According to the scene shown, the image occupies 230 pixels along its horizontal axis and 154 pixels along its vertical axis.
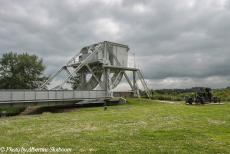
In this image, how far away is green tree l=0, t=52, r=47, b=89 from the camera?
63.1 meters

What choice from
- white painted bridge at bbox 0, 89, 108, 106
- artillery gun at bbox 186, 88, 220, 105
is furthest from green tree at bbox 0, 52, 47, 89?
artillery gun at bbox 186, 88, 220, 105

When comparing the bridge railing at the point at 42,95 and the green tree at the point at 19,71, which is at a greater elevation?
the green tree at the point at 19,71

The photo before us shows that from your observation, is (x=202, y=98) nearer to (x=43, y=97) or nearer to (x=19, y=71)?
(x=43, y=97)

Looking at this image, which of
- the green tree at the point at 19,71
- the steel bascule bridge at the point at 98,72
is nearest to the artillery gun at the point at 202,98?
the steel bascule bridge at the point at 98,72

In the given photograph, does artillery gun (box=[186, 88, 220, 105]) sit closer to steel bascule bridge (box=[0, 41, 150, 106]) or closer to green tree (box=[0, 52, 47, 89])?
steel bascule bridge (box=[0, 41, 150, 106])

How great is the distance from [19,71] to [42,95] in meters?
25.7

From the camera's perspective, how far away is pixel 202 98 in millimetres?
46875

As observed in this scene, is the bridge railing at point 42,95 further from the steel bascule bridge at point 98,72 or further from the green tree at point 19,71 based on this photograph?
the green tree at point 19,71

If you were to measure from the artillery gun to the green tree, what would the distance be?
3413 cm

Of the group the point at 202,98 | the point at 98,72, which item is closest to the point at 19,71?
the point at 98,72

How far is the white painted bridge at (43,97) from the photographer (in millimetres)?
37750

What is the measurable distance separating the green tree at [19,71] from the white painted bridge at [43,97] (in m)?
20.5

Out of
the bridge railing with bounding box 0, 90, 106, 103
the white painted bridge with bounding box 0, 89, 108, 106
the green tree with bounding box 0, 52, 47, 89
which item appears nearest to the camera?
the bridge railing with bounding box 0, 90, 106, 103

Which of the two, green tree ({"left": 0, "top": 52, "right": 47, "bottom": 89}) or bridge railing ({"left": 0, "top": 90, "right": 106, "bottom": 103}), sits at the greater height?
green tree ({"left": 0, "top": 52, "right": 47, "bottom": 89})
